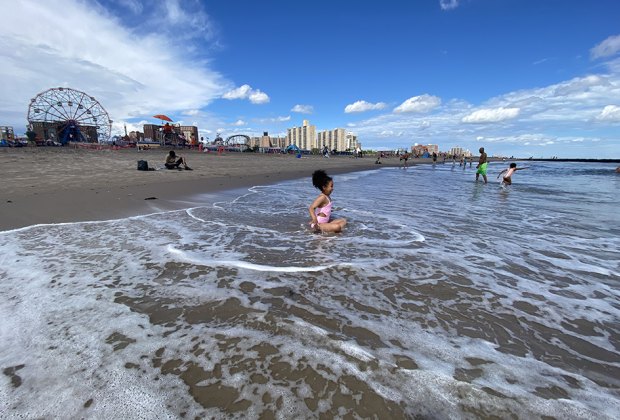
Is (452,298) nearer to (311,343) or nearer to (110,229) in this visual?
(311,343)

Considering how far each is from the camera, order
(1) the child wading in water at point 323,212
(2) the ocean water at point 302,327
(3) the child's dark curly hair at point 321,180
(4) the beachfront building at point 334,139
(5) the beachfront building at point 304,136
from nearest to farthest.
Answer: (2) the ocean water at point 302,327 → (1) the child wading in water at point 323,212 → (3) the child's dark curly hair at point 321,180 → (4) the beachfront building at point 334,139 → (5) the beachfront building at point 304,136

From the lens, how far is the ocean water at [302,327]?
1748 mm

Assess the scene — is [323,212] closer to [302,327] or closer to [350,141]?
[302,327]

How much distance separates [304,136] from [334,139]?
665 inches

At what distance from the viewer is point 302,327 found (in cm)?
250

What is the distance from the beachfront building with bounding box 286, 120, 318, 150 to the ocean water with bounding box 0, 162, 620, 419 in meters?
154

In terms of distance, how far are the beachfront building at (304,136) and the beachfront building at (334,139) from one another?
4.99 metres

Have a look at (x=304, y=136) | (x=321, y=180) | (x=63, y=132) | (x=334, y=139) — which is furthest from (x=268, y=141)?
(x=321, y=180)

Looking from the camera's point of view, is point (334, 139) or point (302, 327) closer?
point (302, 327)

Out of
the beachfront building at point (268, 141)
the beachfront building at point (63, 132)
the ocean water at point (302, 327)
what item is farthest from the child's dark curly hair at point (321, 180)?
the beachfront building at point (268, 141)

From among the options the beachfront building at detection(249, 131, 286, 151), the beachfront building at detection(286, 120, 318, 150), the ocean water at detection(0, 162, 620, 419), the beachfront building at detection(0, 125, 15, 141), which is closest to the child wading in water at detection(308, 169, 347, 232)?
the ocean water at detection(0, 162, 620, 419)

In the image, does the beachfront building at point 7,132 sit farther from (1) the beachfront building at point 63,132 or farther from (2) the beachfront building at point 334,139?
(2) the beachfront building at point 334,139

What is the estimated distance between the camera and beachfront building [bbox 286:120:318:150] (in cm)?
15662

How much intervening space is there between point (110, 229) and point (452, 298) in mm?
5825
